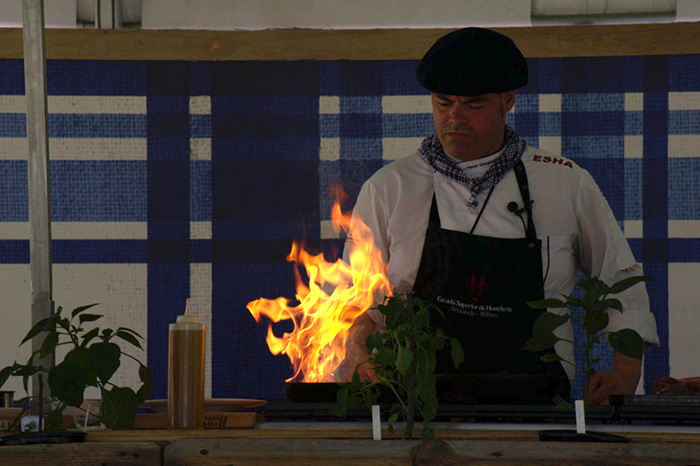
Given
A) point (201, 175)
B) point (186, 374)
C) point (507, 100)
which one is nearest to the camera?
point (186, 374)

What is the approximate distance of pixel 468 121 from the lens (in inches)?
106

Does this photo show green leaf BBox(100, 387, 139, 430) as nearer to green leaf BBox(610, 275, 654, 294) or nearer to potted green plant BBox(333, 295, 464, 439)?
potted green plant BBox(333, 295, 464, 439)

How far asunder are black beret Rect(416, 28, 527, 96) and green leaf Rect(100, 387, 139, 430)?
→ 135cm

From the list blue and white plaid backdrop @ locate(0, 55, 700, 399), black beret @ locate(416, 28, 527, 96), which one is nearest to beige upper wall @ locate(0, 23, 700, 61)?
blue and white plaid backdrop @ locate(0, 55, 700, 399)

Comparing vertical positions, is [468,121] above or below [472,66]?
below

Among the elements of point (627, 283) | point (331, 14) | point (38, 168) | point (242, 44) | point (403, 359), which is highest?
point (331, 14)

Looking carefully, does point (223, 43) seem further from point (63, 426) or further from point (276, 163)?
point (63, 426)

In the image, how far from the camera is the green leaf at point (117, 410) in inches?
66.5

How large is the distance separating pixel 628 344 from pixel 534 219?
1286 millimetres

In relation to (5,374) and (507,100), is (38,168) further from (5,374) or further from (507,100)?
(507,100)

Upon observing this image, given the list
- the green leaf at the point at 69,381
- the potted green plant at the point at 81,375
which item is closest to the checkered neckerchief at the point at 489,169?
the potted green plant at the point at 81,375

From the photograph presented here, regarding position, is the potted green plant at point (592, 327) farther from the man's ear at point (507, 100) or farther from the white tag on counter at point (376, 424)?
the man's ear at point (507, 100)

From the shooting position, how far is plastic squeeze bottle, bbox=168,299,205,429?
175 cm

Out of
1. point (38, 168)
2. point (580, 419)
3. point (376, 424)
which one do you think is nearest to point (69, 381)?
point (376, 424)
